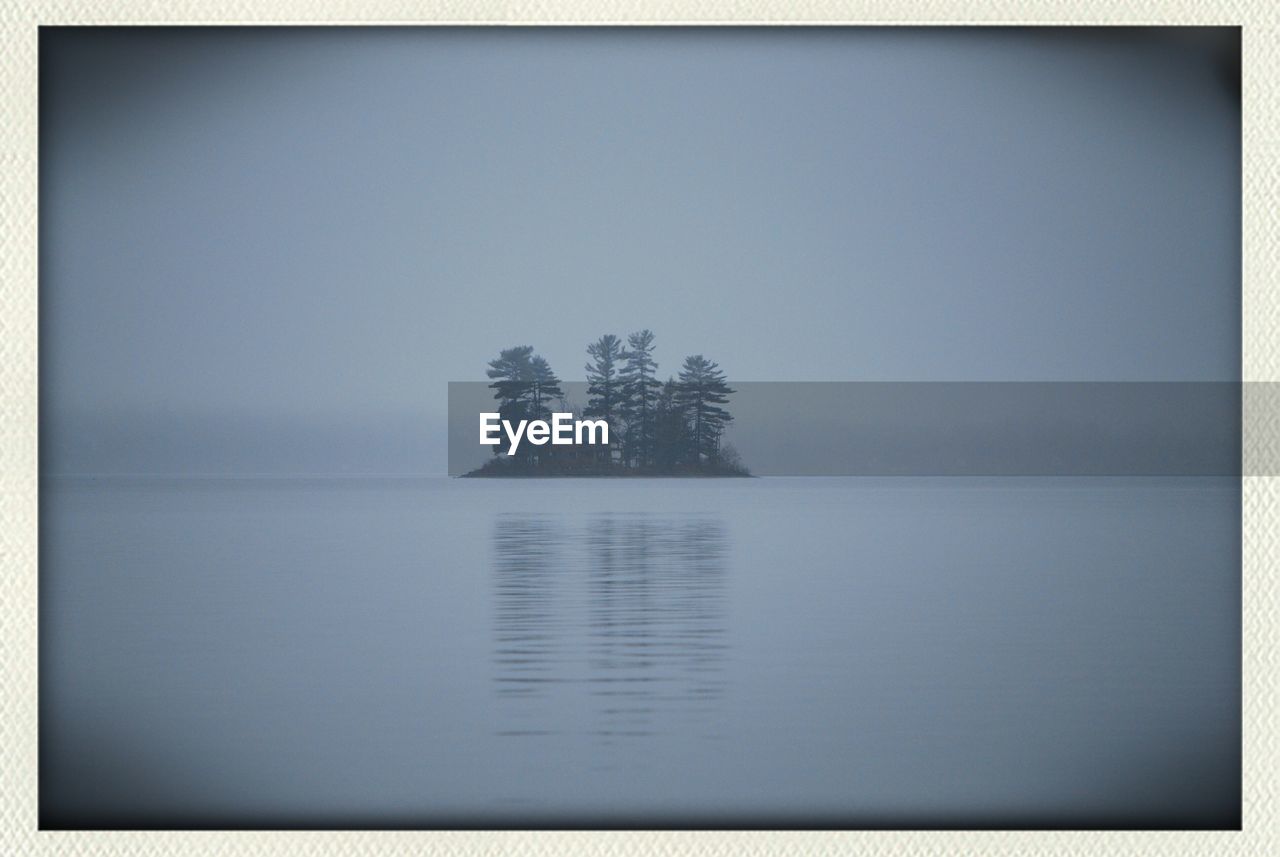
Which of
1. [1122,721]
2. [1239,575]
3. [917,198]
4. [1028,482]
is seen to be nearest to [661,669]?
[1122,721]

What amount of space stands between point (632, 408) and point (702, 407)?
0.59m

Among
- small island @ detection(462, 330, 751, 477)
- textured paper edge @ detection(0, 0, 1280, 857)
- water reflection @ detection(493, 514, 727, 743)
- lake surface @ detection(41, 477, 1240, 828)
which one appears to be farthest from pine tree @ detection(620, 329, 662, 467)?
textured paper edge @ detection(0, 0, 1280, 857)

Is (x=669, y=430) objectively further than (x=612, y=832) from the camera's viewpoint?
Yes

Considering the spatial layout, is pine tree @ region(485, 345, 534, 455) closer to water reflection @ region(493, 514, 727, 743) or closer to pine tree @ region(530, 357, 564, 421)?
pine tree @ region(530, 357, 564, 421)

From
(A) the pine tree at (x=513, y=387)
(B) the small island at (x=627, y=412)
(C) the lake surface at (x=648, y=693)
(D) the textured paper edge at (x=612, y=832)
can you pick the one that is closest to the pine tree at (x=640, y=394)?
(B) the small island at (x=627, y=412)

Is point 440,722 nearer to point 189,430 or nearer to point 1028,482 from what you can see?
point 189,430

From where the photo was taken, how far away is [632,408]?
5262 mm

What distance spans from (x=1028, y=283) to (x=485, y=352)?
213 centimetres

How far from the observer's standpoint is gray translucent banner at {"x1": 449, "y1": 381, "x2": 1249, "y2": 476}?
379cm

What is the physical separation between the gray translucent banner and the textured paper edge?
9 cm

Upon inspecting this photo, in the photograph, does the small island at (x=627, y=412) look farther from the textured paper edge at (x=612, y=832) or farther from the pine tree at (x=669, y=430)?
the textured paper edge at (x=612, y=832)

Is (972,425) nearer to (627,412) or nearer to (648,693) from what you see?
(627,412)

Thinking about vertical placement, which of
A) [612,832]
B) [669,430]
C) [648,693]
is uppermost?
[669,430]

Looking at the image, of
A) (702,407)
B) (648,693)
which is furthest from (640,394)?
(648,693)
